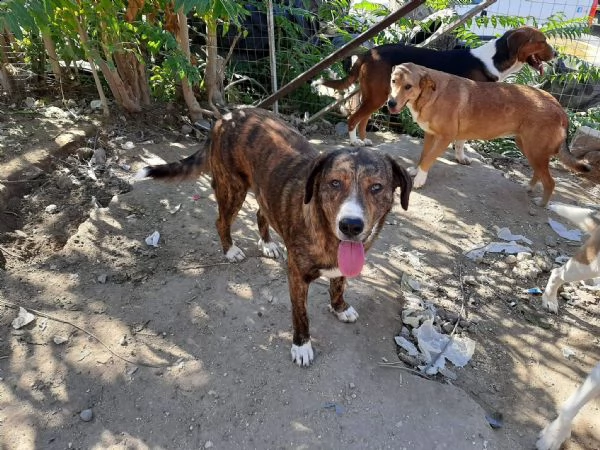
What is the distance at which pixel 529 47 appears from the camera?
5.29 m

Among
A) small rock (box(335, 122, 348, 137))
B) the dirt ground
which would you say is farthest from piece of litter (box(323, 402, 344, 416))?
small rock (box(335, 122, 348, 137))

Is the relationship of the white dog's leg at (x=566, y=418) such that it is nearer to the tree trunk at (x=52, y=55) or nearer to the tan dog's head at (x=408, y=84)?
the tan dog's head at (x=408, y=84)

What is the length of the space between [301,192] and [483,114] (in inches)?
120

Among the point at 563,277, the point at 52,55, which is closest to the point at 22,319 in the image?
the point at 52,55

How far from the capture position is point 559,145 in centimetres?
455

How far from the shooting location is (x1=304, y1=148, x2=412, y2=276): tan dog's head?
7.21ft

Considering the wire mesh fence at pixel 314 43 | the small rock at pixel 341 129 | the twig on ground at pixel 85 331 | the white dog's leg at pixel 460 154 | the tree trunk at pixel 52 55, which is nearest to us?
the twig on ground at pixel 85 331

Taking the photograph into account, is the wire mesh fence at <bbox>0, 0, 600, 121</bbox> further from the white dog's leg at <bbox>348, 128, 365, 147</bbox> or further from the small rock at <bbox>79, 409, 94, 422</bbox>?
the small rock at <bbox>79, 409, 94, 422</bbox>

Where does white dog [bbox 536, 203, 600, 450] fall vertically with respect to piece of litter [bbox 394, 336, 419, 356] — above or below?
above

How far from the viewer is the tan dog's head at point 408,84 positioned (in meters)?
4.78

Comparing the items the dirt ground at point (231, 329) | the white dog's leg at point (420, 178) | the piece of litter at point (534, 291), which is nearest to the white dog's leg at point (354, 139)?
the white dog's leg at point (420, 178)

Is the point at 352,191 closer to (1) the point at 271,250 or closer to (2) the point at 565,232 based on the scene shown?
(1) the point at 271,250

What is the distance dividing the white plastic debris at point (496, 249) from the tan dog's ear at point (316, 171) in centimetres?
228

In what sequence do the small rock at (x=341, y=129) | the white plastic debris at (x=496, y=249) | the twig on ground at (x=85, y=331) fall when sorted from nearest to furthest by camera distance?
1. the twig on ground at (x=85, y=331)
2. the white plastic debris at (x=496, y=249)
3. the small rock at (x=341, y=129)
